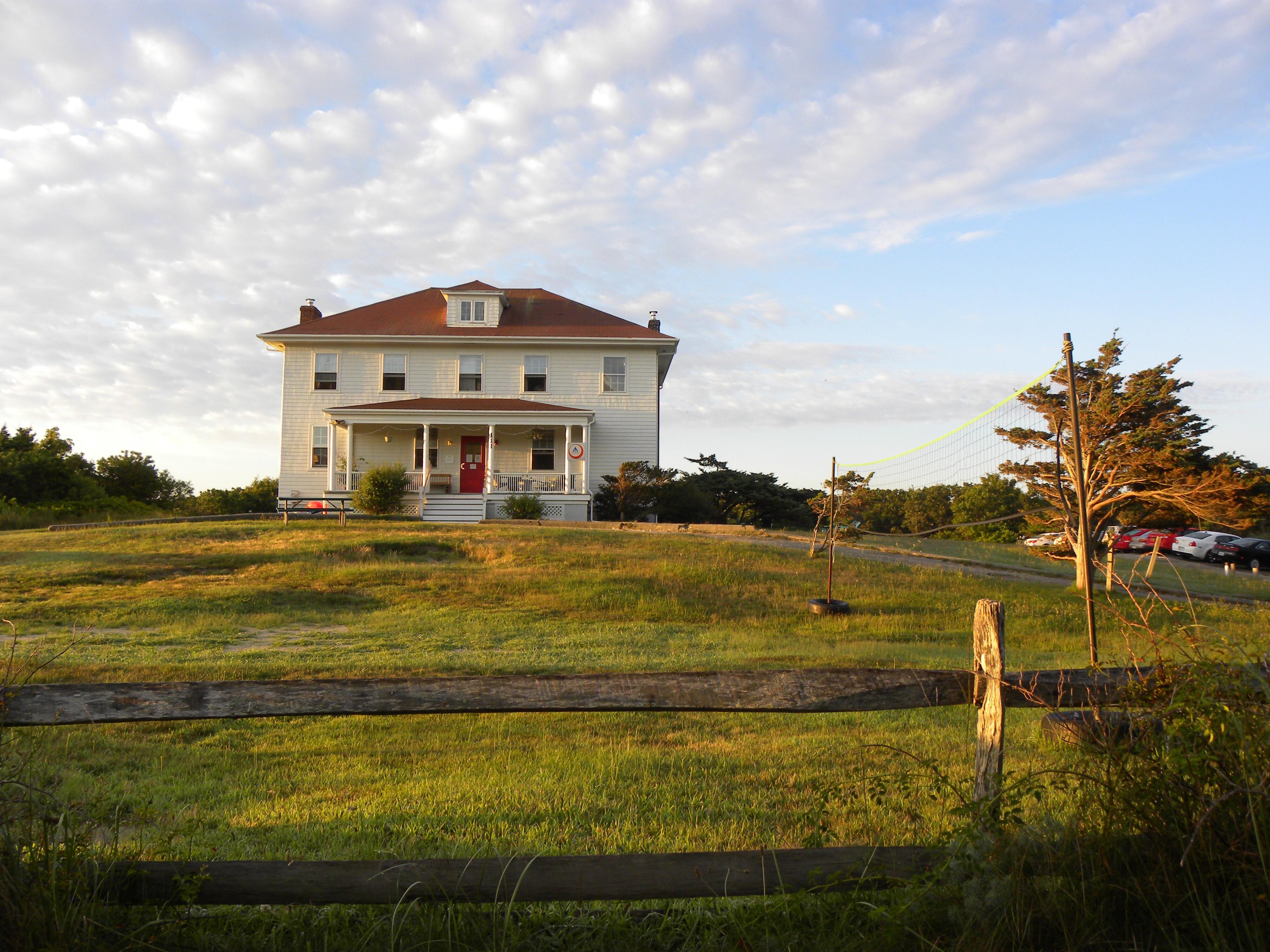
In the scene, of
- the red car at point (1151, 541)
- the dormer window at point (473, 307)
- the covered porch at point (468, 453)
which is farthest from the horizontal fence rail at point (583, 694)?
the red car at point (1151, 541)

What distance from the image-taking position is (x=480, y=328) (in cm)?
3309

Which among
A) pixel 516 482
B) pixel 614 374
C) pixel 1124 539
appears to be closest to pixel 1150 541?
pixel 1124 539

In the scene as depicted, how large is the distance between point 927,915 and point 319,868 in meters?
2.15

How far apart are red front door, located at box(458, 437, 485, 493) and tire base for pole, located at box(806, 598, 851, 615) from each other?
19.4 m

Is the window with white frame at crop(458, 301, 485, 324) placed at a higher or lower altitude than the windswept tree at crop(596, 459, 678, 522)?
higher

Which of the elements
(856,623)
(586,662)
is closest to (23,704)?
(586,662)

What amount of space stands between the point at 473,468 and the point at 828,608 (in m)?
20.1

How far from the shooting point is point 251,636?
40.1 feet

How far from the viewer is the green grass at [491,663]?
15.2 feet

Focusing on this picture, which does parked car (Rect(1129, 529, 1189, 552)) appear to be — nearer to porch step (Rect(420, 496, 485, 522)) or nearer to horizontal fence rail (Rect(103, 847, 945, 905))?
porch step (Rect(420, 496, 485, 522))

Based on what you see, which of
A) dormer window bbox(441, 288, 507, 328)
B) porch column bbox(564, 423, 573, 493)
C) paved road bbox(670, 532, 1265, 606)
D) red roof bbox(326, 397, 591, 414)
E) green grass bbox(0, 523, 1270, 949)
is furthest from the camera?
dormer window bbox(441, 288, 507, 328)

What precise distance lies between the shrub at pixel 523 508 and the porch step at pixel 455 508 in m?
1.19

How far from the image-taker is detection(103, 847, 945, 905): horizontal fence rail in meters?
2.90

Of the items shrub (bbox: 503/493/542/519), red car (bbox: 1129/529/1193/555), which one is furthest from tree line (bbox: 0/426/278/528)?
red car (bbox: 1129/529/1193/555)
